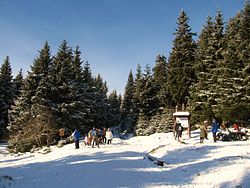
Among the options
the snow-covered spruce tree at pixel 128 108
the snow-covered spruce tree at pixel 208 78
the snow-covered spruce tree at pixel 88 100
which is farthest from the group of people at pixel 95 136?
the snow-covered spruce tree at pixel 128 108

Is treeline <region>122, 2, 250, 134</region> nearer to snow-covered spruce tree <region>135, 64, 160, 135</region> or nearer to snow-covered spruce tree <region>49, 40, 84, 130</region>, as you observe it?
snow-covered spruce tree <region>135, 64, 160, 135</region>

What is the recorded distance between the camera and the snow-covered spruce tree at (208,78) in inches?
1548

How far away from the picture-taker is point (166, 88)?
48969 mm

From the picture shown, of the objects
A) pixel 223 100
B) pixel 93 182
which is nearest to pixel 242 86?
pixel 223 100

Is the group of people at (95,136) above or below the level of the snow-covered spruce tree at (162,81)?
below

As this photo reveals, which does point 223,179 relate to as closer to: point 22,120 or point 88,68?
point 22,120

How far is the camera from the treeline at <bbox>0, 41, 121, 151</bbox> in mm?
40594

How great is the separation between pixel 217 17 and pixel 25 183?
34187mm


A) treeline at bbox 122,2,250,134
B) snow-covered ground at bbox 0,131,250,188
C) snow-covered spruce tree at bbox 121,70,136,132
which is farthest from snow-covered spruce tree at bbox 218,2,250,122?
snow-covered spruce tree at bbox 121,70,136,132

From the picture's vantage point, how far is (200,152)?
21.5 meters

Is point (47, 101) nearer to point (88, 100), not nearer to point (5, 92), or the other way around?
point (88, 100)

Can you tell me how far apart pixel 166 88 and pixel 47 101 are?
16.6 metres

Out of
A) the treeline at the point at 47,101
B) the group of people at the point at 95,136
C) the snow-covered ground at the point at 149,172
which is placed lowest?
the snow-covered ground at the point at 149,172

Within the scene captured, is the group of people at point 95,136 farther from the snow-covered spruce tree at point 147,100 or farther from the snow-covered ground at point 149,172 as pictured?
the snow-covered spruce tree at point 147,100
